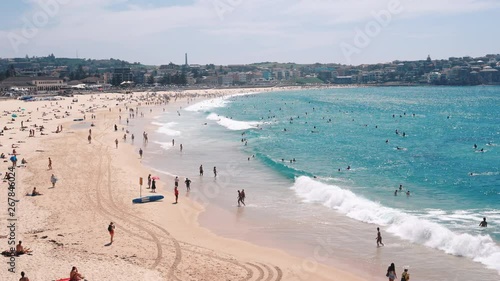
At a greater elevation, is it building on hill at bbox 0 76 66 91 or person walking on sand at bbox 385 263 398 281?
building on hill at bbox 0 76 66 91

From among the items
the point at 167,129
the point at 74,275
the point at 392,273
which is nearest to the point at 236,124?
the point at 167,129

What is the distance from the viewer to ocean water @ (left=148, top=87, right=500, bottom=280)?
17734 millimetres

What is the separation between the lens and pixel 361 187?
28062 mm

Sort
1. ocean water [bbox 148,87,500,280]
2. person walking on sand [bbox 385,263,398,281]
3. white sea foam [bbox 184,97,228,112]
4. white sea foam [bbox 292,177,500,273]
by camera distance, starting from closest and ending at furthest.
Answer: person walking on sand [bbox 385,263,398,281] < white sea foam [bbox 292,177,500,273] < ocean water [bbox 148,87,500,280] < white sea foam [bbox 184,97,228,112]

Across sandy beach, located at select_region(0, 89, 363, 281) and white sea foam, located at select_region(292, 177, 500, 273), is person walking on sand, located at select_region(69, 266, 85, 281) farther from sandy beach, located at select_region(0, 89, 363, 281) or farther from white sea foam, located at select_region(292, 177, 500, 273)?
white sea foam, located at select_region(292, 177, 500, 273)

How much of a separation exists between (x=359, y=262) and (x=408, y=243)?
3.08 metres

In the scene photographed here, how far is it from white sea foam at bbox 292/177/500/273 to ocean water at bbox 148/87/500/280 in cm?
4

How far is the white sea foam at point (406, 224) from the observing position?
56.7 feet

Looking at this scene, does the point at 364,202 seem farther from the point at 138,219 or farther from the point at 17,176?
the point at 17,176

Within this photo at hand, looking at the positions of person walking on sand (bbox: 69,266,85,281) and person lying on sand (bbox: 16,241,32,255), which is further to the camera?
person lying on sand (bbox: 16,241,32,255)

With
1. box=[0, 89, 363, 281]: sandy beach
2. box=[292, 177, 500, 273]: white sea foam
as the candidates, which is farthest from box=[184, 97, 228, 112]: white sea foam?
box=[292, 177, 500, 273]: white sea foam

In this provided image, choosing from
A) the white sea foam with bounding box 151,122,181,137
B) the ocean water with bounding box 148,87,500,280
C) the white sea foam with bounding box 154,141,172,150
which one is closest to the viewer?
the ocean water with bounding box 148,87,500,280

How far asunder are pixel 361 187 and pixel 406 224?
8112mm

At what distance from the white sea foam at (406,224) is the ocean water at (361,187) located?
1.7 inches
